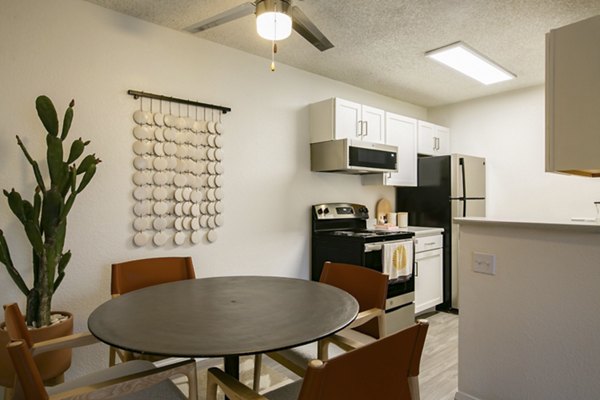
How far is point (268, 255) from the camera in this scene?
3.14m

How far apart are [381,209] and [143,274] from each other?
2.77 meters

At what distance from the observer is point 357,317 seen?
59.4 inches

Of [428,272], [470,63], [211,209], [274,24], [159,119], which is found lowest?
[428,272]

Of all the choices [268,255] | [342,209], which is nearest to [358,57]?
[342,209]

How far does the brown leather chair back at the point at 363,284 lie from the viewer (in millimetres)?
1758

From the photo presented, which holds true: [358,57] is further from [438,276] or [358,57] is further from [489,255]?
[438,276]

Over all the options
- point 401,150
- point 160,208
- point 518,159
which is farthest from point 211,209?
point 518,159

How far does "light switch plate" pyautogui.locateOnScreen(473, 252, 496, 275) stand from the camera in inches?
79.0

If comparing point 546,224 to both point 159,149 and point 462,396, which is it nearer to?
point 462,396

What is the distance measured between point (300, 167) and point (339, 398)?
2.66m

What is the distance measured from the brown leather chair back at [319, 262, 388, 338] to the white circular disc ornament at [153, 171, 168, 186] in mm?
1304

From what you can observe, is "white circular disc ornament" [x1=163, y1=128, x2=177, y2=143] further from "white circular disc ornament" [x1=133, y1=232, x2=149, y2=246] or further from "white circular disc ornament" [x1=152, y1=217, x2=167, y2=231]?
"white circular disc ornament" [x1=133, y1=232, x2=149, y2=246]

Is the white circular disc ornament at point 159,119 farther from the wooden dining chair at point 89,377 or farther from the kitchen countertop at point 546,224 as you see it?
the kitchen countertop at point 546,224

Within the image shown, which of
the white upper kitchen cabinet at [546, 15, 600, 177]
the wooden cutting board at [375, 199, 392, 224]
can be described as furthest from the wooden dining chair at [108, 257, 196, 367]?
the wooden cutting board at [375, 199, 392, 224]
